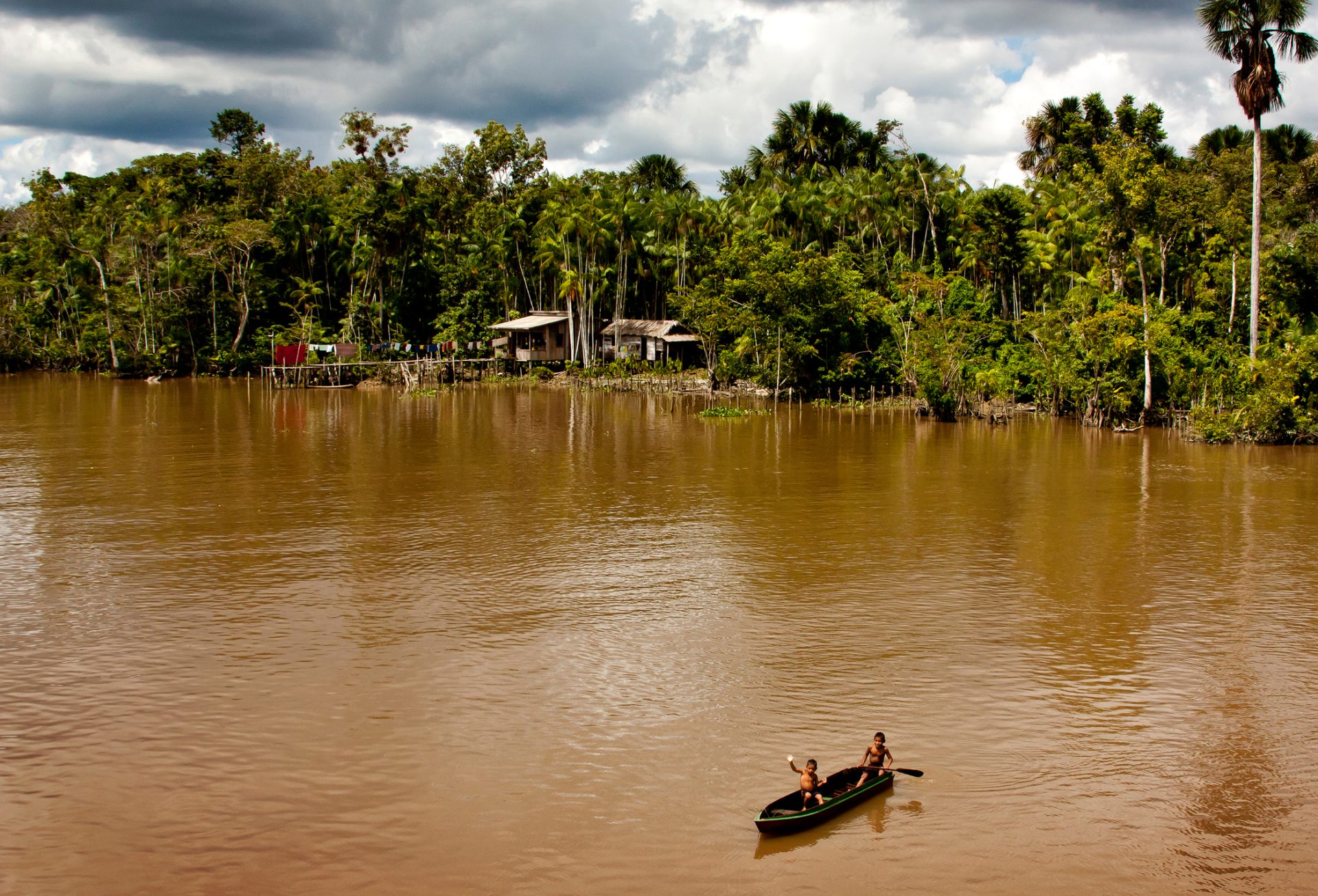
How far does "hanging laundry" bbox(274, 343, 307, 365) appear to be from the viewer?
58.5 m

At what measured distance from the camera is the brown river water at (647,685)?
8766 millimetres

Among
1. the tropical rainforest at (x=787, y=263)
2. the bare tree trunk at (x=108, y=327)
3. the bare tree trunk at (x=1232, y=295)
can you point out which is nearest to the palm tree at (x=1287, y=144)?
the tropical rainforest at (x=787, y=263)

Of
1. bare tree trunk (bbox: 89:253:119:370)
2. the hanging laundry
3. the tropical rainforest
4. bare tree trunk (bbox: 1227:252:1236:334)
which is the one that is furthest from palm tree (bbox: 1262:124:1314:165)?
bare tree trunk (bbox: 89:253:119:370)

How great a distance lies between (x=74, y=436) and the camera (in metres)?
34.6

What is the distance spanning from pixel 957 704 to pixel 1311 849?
11.7 ft

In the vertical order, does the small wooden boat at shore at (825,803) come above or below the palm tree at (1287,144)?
below

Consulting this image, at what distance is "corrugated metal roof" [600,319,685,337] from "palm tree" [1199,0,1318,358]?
3202 cm

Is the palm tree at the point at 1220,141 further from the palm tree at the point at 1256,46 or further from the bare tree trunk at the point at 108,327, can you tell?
A: the bare tree trunk at the point at 108,327

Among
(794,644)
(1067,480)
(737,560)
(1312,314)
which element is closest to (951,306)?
(1312,314)

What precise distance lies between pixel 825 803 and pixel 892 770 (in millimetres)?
928

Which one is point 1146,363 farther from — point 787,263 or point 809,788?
point 809,788

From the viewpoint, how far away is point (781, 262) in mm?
47188

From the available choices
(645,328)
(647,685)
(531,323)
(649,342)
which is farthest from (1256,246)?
(531,323)

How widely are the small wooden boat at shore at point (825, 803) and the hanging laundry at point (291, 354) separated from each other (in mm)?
53871
